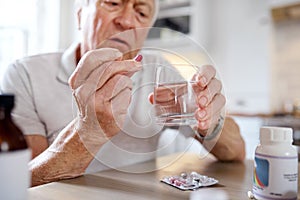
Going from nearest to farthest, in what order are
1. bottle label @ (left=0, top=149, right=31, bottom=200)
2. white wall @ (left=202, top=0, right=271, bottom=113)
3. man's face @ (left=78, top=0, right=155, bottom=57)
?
1. bottle label @ (left=0, top=149, right=31, bottom=200)
2. man's face @ (left=78, top=0, right=155, bottom=57)
3. white wall @ (left=202, top=0, right=271, bottom=113)

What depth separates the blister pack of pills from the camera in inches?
21.3

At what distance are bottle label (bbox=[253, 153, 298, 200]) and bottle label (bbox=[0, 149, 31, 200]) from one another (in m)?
0.34

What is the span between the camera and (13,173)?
0.32 metres

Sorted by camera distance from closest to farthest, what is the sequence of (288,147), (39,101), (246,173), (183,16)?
(288,147), (246,173), (39,101), (183,16)

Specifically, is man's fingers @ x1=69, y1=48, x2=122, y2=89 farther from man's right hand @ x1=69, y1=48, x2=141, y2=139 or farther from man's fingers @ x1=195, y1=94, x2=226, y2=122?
man's fingers @ x1=195, y1=94, x2=226, y2=122

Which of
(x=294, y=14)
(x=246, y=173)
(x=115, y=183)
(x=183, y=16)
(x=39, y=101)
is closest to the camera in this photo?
(x=115, y=183)

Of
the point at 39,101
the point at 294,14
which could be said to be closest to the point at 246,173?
the point at 39,101

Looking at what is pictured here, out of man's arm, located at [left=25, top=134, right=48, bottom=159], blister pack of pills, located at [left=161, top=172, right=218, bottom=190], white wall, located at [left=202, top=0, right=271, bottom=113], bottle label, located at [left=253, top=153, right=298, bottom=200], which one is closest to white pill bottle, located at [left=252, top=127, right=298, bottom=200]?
bottle label, located at [left=253, top=153, right=298, bottom=200]

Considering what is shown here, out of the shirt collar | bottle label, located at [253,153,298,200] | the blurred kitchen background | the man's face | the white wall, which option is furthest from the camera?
the white wall

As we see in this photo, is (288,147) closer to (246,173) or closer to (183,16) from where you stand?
(246,173)

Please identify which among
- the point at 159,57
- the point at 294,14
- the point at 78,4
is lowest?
the point at 159,57

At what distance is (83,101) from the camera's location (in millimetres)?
536

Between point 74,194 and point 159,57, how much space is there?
1.38 feet

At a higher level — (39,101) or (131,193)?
(39,101)
